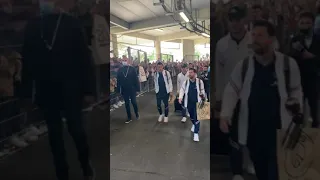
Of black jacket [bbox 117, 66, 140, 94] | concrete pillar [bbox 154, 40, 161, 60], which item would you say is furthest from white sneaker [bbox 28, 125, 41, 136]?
concrete pillar [bbox 154, 40, 161, 60]

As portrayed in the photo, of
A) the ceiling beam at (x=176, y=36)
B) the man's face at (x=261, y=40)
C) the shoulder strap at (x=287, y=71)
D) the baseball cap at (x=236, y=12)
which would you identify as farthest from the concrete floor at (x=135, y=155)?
the ceiling beam at (x=176, y=36)

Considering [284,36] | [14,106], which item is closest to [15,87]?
[14,106]

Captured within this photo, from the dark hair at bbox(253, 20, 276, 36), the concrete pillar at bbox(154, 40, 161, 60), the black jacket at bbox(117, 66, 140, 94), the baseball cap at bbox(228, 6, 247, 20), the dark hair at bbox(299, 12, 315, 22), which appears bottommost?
the black jacket at bbox(117, 66, 140, 94)

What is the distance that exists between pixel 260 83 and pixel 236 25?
292 millimetres

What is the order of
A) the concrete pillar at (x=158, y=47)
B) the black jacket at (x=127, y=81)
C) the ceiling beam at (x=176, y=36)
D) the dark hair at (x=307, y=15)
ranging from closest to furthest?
the dark hair at (x=307, y=15), the black jacket at (x=127, y=81), the concrete pillar at (x=158, y=47), the ceiling beam at (x=176, y=36)

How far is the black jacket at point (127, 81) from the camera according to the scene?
12.5 feet

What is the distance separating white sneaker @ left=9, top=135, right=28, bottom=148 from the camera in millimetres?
1384

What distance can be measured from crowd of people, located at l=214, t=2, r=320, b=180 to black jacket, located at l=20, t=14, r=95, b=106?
710mm

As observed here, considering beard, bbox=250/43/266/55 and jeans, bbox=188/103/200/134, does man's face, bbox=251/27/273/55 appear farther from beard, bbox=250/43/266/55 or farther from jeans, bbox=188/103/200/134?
jeans, bbox=188/103/200/134

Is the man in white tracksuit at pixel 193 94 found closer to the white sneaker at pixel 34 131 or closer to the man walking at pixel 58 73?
the man walking at pixel 58 73

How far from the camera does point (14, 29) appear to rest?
4.43 feet

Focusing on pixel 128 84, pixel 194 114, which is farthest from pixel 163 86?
pixel 194 114

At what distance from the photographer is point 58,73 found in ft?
4.38

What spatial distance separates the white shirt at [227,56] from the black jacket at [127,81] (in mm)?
2650
